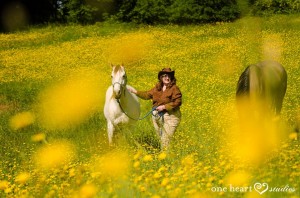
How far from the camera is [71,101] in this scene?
14.0 metres

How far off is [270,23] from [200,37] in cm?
476

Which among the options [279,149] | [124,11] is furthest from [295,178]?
[124,11]

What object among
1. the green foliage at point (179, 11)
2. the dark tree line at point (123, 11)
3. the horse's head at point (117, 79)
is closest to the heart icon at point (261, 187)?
the horse's head at point (117, 79)

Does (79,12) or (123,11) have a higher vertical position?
(79,12)

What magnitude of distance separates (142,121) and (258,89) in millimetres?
3207

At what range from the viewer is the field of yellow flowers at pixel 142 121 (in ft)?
13.9

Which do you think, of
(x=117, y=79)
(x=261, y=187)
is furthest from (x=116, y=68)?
(x=261, y=187)

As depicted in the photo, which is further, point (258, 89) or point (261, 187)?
point (258, 89)

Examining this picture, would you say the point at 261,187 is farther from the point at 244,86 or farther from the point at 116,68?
the point at 116,68

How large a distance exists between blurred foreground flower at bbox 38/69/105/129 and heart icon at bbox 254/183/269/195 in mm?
7225

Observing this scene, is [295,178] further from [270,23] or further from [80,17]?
[80,17]

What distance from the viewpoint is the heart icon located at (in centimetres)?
373

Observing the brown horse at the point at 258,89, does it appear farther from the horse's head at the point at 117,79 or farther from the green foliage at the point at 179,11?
the green foliage at the point at 179,11

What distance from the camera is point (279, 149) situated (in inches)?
187
